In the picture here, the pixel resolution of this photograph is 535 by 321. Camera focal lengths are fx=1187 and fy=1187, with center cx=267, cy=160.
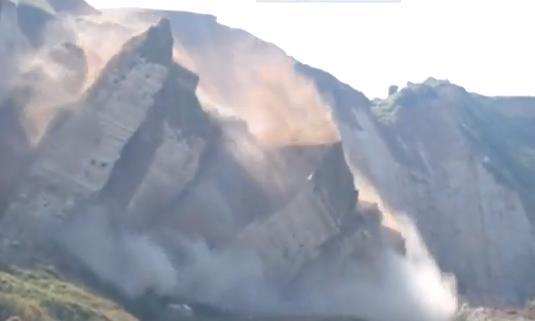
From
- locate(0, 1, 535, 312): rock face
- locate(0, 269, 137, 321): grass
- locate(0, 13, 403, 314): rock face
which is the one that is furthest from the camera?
locate(0, 1, 535, 312): rock face

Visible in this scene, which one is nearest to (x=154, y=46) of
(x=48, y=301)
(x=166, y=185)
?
(x=166, y=185)

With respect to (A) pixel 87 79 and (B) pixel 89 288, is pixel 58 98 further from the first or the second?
(B) pixel 89 288

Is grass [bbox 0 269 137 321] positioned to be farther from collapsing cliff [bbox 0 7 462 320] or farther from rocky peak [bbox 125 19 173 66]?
rocky peak [bbox 125 19 173 66]

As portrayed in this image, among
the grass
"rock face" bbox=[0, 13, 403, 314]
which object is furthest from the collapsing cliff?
the grass

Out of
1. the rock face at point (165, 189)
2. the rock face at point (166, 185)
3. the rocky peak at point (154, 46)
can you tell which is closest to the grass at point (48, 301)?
the rock face at point (166, 185)

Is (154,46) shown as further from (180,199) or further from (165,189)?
(180,199)

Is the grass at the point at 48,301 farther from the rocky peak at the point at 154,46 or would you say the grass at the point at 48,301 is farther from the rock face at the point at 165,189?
the rocky peak at the point at 154,46

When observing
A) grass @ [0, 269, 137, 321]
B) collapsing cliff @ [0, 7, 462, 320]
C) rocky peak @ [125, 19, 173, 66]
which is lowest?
grass @ [0, 269, 137, 321]

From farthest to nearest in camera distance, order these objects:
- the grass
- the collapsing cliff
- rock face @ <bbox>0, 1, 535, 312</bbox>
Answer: rock face @ <bbox>0, 1, 535, 312</bbox>
the collapsing cliff
the grass

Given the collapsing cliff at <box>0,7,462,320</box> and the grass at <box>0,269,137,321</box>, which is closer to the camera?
the grass at <box>0,269,137,321</box>

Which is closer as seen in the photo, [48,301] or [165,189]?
[48,301]

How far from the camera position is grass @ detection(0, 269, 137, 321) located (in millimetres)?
101375

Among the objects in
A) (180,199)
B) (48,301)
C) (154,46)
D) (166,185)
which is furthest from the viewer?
(154,46)

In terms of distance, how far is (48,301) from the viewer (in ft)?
349
